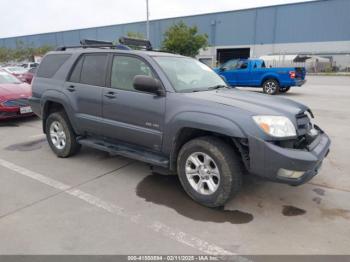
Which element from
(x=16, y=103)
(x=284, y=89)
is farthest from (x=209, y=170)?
(x=284, y=89)


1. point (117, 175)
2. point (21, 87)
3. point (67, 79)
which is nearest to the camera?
point (117, 175)

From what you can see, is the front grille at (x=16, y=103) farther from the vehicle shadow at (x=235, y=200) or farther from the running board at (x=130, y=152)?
the vehicle shadow at (x=235, y=200)

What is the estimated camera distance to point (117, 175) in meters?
4.44

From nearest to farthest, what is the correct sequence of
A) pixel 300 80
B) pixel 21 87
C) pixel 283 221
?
pixel 283 221 → pixel 21 87 → pixel 300 80

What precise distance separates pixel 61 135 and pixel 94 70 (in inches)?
54.2

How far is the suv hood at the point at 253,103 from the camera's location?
10.8 ft

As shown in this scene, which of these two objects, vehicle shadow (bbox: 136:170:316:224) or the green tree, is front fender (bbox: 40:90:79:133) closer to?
vehicle shadow (bbox: 136:170:316:224)

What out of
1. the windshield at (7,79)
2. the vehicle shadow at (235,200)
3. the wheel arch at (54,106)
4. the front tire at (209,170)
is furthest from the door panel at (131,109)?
the windshield at (7,79)

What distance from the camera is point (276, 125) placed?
3119 mm

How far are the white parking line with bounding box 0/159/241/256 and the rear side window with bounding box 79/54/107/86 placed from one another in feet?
5.20

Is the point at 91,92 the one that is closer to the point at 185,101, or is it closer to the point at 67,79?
the point at 67,79

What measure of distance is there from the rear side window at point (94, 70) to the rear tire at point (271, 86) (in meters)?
10.8

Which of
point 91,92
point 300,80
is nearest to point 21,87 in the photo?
point 91,92

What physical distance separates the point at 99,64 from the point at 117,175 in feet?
5.65
